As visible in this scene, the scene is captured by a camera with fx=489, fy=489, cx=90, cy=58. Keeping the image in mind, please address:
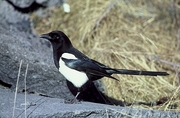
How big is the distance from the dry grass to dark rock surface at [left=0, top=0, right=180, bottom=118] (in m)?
0.39

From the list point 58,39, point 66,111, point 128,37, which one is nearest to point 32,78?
point 58,39

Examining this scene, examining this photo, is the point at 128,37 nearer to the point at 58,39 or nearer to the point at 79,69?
the point at 58,39

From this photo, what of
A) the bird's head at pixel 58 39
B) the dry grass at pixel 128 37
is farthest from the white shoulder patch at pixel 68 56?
the dry grass at pixel 128 37

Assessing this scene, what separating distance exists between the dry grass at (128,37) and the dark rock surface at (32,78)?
0.39m

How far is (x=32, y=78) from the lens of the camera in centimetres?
445

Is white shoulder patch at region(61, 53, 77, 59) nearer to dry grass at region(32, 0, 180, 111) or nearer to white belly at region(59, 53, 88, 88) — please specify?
white belly at region(59, 53, 88, 88)

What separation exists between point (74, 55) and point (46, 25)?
7.23 feet

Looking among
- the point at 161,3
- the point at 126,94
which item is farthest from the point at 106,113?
the point at 161,3

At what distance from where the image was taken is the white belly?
13.4 ft

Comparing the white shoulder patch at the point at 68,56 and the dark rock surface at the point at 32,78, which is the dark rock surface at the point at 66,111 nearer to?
the dark rock surface at the point at 32,78

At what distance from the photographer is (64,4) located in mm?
6438

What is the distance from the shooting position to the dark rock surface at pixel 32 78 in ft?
11.5

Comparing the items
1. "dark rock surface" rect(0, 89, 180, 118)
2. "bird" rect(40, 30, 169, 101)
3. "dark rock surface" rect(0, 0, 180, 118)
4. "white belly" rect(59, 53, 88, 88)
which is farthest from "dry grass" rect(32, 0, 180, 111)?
"dark rock surface" rect(0, 89, 180, 118)

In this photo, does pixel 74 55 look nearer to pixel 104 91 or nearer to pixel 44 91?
pixel 44 91
